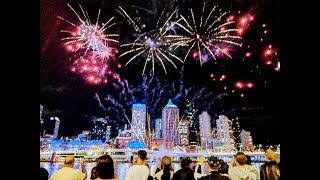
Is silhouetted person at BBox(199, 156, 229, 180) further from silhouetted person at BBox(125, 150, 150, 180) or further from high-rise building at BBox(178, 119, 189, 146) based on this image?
high-rise building at BBox(178, 119, 189, 146)

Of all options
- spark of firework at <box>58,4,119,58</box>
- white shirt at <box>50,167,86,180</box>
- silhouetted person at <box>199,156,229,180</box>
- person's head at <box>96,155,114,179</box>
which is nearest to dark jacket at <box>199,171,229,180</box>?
silhouetted person at <box>199,156,229,180</box>

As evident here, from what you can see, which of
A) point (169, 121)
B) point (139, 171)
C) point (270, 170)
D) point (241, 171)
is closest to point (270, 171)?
point (270, 170)

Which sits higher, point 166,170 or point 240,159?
point 240,159

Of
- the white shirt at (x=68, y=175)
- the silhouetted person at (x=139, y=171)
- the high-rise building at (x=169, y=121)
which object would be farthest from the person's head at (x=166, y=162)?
the high-rise building at (x=169, y=121)

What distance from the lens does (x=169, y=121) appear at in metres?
30.0

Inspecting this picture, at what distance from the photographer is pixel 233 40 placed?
1048 centimetres

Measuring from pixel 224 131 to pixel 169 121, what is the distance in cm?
1027

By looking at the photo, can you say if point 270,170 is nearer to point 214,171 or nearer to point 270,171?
point 270,171

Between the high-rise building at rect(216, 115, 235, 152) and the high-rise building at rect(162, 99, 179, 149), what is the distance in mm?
5788

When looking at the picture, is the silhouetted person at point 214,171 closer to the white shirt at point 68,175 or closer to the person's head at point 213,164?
the person's head at point 213,164
